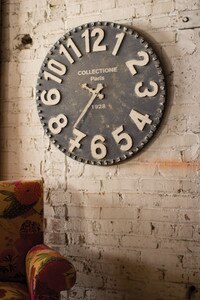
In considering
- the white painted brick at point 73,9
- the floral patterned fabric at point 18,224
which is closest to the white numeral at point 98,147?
the floral patterned fabric at point 18,224

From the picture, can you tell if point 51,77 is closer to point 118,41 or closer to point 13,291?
point 118,41

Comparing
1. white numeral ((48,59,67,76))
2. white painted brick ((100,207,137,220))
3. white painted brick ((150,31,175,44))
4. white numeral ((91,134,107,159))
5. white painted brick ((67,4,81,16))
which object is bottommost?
white painted brick ((100,207,137,220))

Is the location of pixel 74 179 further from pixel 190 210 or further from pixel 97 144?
pixel 190 210

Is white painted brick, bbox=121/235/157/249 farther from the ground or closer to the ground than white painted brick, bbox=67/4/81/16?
closer to the ground

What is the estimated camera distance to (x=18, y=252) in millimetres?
1842

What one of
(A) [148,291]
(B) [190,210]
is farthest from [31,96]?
(A) [148,291]

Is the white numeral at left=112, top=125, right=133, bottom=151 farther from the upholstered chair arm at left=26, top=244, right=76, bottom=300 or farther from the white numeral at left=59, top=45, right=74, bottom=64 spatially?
the upholstered chair arm at left=26, top=244, right=76, bottom=300

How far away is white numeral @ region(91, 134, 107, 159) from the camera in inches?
82.3

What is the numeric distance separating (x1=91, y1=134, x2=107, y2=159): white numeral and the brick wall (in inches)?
3.8

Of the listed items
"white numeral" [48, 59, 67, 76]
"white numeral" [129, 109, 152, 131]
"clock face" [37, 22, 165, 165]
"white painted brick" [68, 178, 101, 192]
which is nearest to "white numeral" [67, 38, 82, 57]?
"clock face" [37, 22, 165, 165]

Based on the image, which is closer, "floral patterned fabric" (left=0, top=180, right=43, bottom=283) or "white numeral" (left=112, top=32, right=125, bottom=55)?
"floral patterned fabric" (left=0, top=180, right=43, bottom=283)

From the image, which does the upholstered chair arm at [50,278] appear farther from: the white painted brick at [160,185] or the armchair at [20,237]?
the white painted brick at [160,185]

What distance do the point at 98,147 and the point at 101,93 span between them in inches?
12.2

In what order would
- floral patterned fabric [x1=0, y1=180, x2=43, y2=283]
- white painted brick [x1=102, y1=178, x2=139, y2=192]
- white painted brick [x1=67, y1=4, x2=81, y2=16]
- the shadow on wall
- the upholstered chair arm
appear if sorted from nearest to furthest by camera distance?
the upholstered chair arm, floral patterned fabric [x1=0, y1=180, x2=43, y2=283], white painted brick [x1=102, y1=178, x2=139, y2=192], white painted brick [x1=67, y1=4, x2=81, y2=16], the shadow on wall
